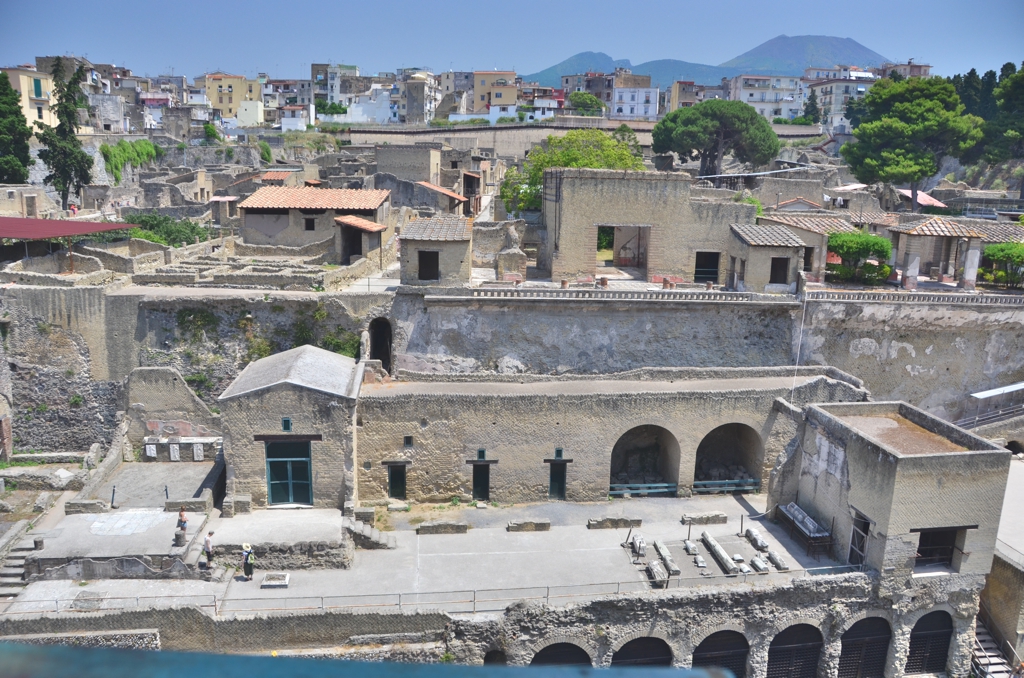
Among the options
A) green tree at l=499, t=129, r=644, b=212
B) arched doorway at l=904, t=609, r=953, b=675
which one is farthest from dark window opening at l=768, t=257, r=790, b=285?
arched doorway at l=904, t=609, r=953, b=675

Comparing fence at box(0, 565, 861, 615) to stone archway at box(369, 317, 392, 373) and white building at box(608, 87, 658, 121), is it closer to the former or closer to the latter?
stone archway at box(369, 317, 392, 373)

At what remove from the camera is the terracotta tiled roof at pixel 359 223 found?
38.4 m

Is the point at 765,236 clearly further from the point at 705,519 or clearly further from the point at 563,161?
the point at 563,161

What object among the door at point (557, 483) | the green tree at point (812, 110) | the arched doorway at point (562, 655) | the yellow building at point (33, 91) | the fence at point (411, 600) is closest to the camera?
the fence at point (411, 600)

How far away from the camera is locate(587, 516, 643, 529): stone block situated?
75.7 feet

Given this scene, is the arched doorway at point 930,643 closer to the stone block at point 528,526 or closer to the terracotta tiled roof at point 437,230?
the stone block at point 528,526

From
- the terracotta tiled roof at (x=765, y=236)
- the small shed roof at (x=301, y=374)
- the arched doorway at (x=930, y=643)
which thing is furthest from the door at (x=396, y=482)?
the terracotta tiled roof at (x=765, y=236)

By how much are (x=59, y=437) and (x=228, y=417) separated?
44.7 ft

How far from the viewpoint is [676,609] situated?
19.7 metres

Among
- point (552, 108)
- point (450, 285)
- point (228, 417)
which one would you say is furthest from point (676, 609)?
point (552, 108)

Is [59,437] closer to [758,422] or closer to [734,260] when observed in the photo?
[758,422]

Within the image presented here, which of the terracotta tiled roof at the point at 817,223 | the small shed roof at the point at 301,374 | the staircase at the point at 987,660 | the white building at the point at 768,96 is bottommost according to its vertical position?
the staircase at the point at 987,660

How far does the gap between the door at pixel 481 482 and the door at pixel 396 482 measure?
2.18 m

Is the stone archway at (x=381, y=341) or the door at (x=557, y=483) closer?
the door at (x=557, y=483)
